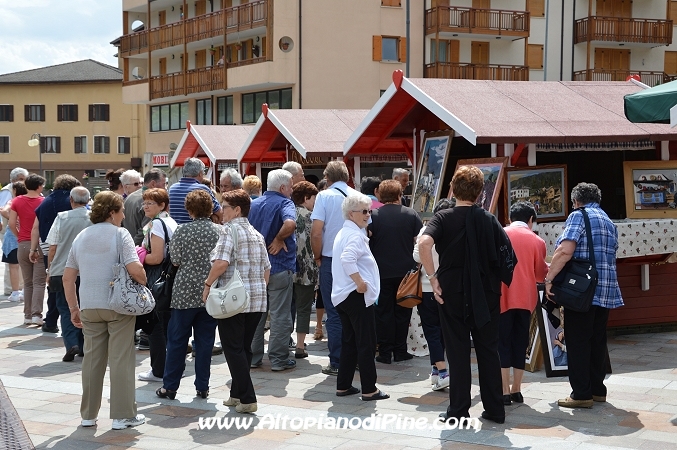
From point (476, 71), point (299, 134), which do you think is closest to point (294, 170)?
point (299, 134)

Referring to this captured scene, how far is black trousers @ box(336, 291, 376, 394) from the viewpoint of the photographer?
8031 millimetres

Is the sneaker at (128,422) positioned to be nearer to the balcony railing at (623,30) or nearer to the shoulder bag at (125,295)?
the shoulder bag at (125,295)

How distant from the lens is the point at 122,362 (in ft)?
23.6

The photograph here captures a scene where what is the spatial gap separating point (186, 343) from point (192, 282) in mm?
581

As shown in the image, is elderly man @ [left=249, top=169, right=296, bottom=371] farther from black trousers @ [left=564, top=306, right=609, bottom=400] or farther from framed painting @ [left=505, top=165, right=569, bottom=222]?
framed painting @ [left=505, top=165, right=569, bottom=222]

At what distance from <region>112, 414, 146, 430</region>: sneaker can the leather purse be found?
2.68 metres

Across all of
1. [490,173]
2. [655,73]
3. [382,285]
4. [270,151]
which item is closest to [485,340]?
[382,285]

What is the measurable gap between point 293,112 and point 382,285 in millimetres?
8957

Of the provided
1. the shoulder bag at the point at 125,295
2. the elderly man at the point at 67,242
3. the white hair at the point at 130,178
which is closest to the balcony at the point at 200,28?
the white hair at the point at 130,178

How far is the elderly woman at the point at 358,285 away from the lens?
7.98 m

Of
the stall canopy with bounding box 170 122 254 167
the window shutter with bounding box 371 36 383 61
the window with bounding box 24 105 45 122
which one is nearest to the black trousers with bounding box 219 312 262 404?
the stall canopy with bounding box 170 122 254 167

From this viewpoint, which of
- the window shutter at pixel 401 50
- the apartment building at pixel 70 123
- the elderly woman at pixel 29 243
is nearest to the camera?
the elderly woman at pixel 29 243

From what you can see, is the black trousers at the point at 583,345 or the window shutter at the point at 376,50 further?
the window shutter at the point at 376,50

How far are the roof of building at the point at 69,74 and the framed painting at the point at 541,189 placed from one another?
226 feet
